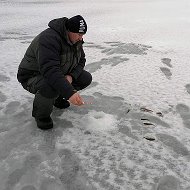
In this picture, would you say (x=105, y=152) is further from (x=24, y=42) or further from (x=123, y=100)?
(x=24, y=42)

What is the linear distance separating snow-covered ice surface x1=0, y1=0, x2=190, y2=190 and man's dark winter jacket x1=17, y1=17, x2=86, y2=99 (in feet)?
1.87

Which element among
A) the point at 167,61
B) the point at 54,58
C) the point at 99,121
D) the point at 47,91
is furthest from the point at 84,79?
the point at 167,61

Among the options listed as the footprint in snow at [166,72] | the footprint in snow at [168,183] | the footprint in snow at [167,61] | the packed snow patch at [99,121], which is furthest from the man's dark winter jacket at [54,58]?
the footprint in snow at [167,61]

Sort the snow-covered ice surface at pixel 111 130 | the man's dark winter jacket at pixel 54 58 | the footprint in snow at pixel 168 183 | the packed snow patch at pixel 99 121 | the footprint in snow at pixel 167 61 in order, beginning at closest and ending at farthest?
the footprint in snow at pixel 168 183 < the snow-covered ice surface at pixel 111 130 < the man's dark winter jacket at pixel 54 58 < the packed snow patch at pixel 99 121 < the footprint in snow at pixel 167 61

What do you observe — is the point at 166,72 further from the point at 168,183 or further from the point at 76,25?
the point at 168,183

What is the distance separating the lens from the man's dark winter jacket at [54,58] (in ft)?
9.71

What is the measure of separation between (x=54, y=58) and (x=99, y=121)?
1.03m

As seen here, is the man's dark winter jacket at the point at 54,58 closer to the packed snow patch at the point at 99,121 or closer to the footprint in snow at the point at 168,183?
the packed snow patch at the point at 99,121

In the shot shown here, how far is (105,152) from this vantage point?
3.06m

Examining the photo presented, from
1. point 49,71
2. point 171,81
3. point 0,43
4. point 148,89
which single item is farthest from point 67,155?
point 0,43

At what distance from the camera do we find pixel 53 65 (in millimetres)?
2990

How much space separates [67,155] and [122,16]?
920cm

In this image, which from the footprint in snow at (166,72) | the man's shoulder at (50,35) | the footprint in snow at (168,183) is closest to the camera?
the footprint in snow at (168,183)

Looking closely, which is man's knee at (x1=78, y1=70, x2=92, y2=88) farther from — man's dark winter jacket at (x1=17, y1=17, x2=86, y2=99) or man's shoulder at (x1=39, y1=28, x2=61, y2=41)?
man's shoulder at (x1=39, y1=28, x2=61, y2=41)
